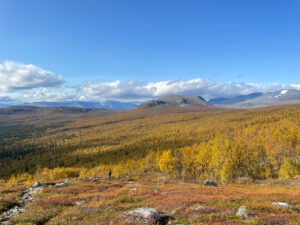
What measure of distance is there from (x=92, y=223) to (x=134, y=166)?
4837 inches

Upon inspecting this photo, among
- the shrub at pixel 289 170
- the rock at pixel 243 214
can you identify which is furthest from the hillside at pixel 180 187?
the shrub at pixel 289 170

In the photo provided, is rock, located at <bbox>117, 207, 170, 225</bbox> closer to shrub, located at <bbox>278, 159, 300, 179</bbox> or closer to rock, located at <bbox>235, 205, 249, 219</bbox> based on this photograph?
rock, located at <bbox>235, 205, 249, 219</bbox>

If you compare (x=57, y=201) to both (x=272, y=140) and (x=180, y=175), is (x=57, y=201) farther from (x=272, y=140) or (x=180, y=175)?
(x=272, y=140)

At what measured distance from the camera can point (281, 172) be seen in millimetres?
66250

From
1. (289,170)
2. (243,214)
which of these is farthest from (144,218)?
(289,170)

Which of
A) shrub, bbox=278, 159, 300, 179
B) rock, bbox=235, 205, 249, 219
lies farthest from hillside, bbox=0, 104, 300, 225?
shrub, bbox=278, 159, 300, 179

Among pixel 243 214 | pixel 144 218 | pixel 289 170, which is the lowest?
pixel 289 170

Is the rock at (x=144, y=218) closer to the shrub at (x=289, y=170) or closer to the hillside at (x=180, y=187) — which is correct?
the hillside at (x=180, y=187)

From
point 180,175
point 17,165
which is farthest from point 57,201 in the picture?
point 17,165

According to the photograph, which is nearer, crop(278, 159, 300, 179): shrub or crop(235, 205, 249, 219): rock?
crop(235, 205, 249, 219): rock

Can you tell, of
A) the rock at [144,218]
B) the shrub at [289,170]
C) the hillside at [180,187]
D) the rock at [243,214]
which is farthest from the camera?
the shrub at [289,170]

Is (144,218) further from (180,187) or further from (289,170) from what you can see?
(289,170)

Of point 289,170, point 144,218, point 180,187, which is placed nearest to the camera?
point 144,218

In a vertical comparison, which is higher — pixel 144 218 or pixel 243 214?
pixel 144 218
